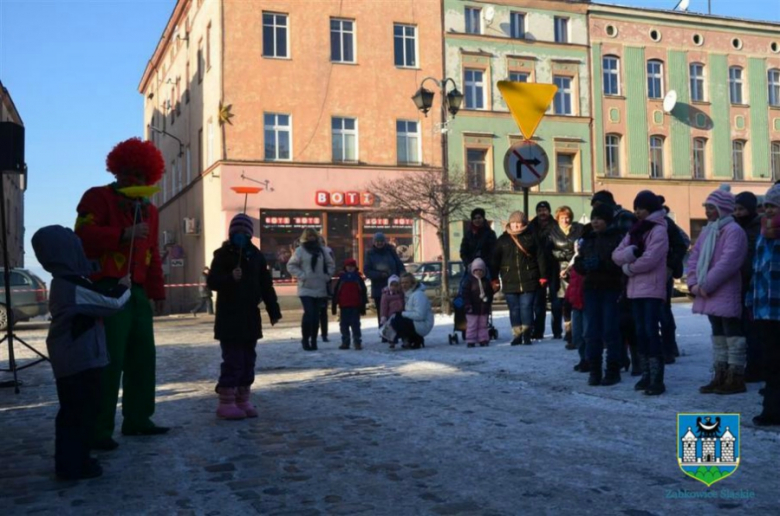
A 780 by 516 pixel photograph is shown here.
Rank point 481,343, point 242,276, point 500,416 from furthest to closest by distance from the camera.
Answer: point 481,343, point 242,276, point 500,416

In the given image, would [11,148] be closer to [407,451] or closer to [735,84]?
[407,451]

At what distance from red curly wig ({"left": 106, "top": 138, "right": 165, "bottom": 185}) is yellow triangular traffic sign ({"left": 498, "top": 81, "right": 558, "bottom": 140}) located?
4.07 metres

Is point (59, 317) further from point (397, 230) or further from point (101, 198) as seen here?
point (397, 230)

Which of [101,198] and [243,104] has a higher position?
[243,104]

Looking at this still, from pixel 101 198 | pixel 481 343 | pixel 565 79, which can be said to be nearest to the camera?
pixel 101 198

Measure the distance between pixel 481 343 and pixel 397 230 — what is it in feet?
69.4

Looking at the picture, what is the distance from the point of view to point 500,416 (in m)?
6.30

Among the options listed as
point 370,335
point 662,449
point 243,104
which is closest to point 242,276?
point 662,449

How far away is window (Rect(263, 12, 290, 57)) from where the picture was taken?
31.7 metres

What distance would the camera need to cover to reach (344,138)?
32.5 m

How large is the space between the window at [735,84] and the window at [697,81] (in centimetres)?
169

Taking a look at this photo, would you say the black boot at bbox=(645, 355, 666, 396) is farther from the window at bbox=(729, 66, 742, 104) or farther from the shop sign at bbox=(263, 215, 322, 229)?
the window at bbox=(729, 66, 742, 104)

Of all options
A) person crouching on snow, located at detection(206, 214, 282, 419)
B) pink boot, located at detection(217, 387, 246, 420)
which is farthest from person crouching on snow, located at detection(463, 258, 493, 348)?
pink boot, located at detection(217, 387, 246, 420)

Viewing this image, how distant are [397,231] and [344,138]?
13.7 feet
